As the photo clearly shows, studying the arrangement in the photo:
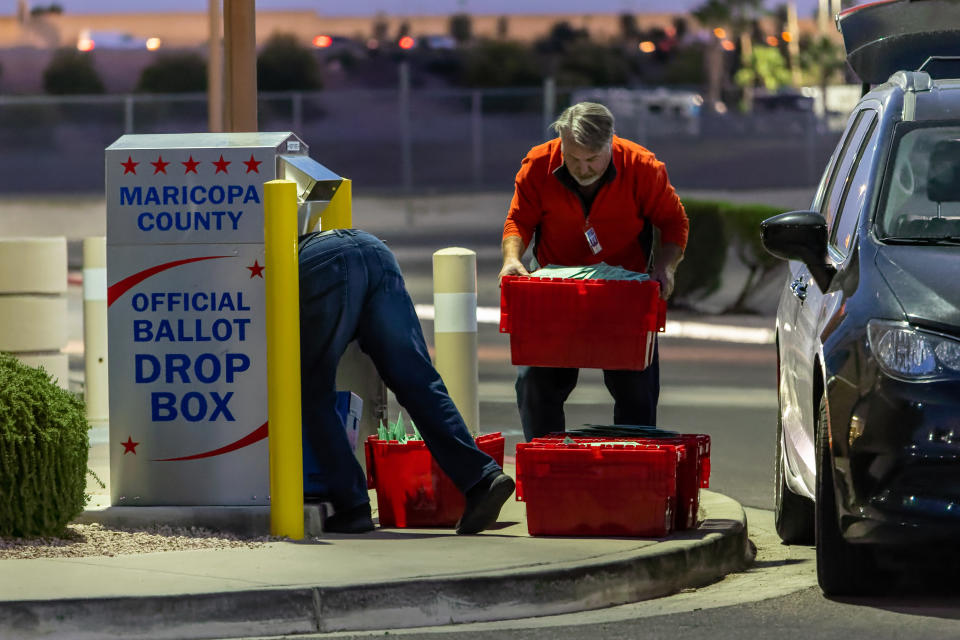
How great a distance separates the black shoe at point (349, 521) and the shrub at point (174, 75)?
199ft

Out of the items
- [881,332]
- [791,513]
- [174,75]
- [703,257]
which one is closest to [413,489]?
[791,513]

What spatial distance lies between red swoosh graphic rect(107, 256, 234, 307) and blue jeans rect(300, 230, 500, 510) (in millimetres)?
486

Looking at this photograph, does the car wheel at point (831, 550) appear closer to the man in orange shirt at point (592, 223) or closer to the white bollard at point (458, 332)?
the man in orange shirt at point (592, 223)

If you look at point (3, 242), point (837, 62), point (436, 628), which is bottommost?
point (436, 628)

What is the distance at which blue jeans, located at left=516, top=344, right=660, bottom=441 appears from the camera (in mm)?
8492

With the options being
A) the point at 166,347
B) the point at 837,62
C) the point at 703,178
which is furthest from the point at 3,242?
the point at 837,62

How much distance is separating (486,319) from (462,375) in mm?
12458

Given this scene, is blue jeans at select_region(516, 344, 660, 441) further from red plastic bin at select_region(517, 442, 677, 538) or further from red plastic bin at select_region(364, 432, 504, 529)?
red plastic bin at select_region(517, 442, 677, 538)

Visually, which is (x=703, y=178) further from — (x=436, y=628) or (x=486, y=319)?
(x=436, y=628)

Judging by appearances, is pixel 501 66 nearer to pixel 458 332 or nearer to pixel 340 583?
pixel 458 332

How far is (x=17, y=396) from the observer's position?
23.6ft

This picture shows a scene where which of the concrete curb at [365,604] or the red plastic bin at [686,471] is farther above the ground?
the red plastic bin at [686,471]

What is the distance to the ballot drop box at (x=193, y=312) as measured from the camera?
7637mm

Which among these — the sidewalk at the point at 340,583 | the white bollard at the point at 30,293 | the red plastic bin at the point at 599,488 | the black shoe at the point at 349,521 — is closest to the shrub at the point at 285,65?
the white bollard at the point at 30,293
